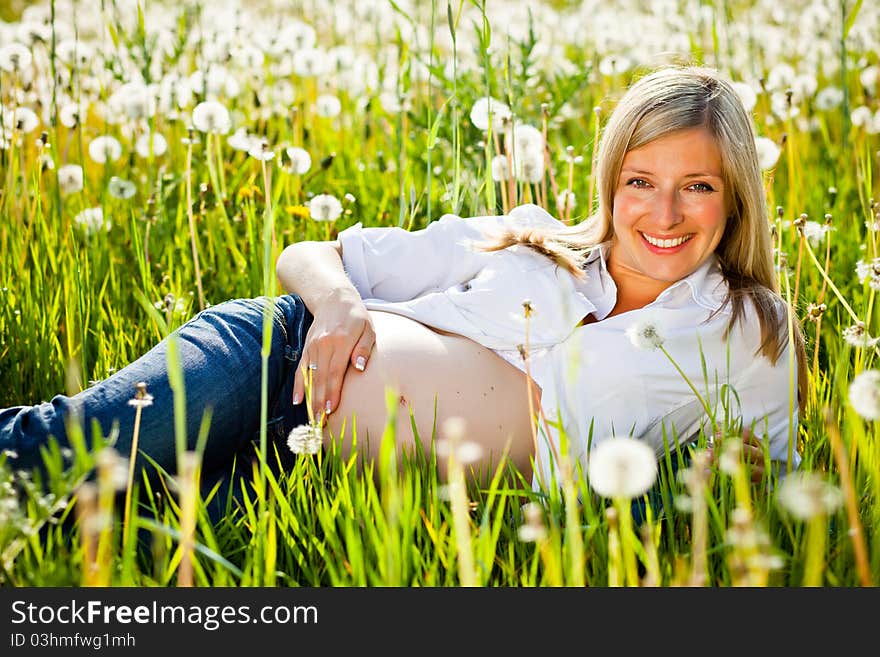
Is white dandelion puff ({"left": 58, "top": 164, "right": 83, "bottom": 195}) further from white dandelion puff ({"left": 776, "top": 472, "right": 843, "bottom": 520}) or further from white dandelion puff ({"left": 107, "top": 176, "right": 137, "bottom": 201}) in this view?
white dandelion puff ({"left": 776, "top": 472, "right": 843, "bottom": 520})

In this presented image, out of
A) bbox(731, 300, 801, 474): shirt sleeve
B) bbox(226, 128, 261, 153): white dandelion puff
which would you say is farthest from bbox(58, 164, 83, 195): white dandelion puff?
bbox(731, 300, 801, 474): shirt sleeve

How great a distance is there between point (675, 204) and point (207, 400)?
85 cm

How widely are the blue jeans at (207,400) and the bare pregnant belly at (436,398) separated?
0.38 feet

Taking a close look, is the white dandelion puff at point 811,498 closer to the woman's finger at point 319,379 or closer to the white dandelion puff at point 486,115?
the woman's finger at point 319,379

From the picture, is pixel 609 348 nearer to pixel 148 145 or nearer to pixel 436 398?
pixel 436 398

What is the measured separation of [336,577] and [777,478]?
687 millimetres

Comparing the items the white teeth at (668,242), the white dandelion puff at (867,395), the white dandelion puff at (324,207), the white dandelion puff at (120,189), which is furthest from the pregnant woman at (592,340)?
the white dandelion puff at (120,189)

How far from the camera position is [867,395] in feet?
3.93

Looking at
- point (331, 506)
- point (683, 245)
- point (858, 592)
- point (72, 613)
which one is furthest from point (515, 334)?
point (72, 613)

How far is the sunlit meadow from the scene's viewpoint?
1266 mm

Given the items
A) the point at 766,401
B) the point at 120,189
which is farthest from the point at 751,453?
the point at 120,189

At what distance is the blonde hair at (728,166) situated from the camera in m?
1.83

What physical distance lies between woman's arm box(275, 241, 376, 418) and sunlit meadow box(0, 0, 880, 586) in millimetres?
135

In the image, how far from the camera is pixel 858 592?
126cm
